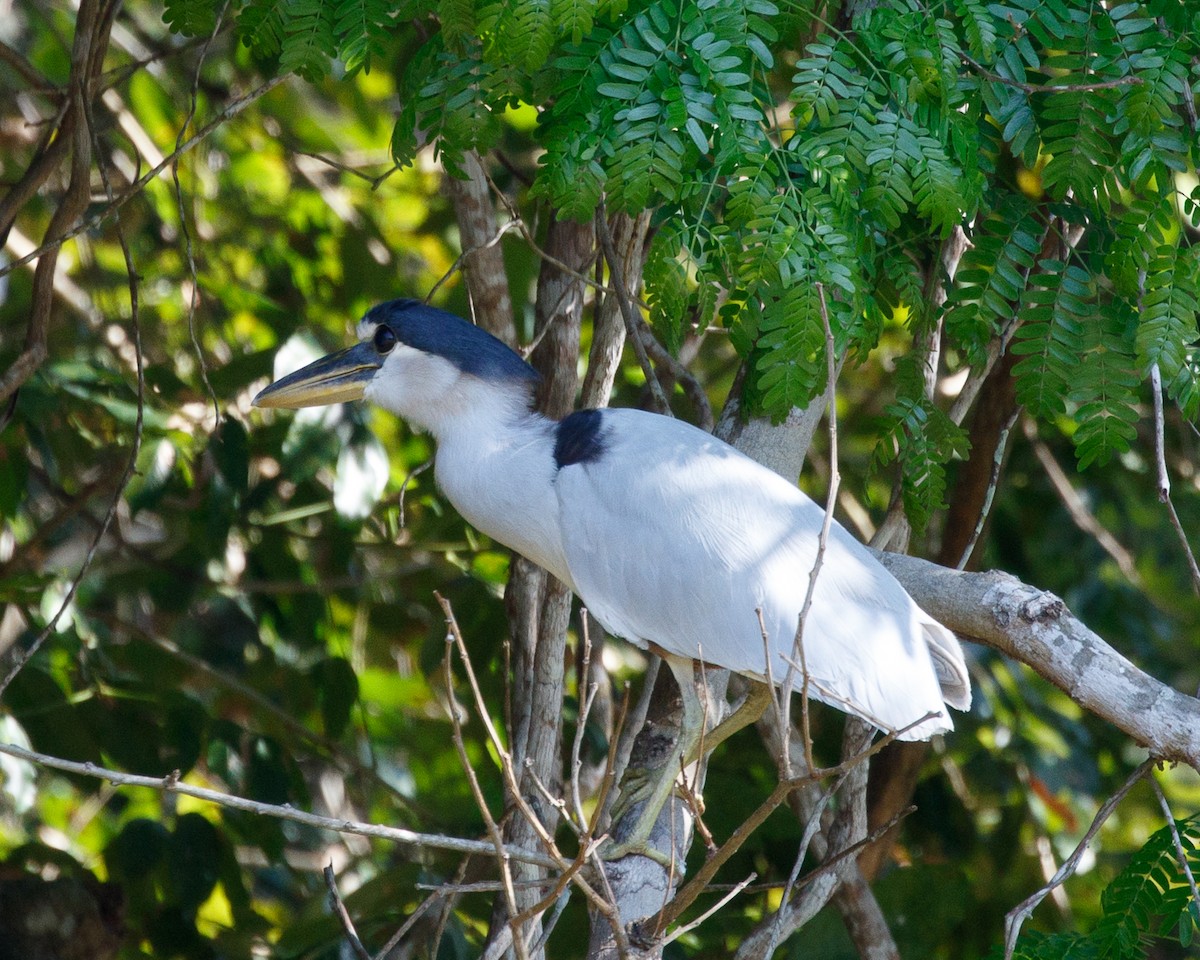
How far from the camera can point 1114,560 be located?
16.0ft

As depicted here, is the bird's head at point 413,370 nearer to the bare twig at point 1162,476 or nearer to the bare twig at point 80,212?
the bare twig at point 80,212

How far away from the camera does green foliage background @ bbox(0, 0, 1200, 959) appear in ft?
7.83

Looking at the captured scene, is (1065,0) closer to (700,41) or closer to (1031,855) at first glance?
(700,41)

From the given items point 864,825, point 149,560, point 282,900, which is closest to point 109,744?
point 149,560

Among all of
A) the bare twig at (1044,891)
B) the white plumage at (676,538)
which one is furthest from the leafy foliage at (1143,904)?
the white plumage at (676,538)

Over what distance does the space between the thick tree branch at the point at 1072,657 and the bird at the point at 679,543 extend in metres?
0.14

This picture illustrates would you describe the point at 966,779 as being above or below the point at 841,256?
below

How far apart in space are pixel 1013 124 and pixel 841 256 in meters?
0.58

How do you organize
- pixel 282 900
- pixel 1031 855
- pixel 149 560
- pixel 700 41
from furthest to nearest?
pixel 282 900 → pixel 1031 855 → pixel 149 560 → pixel 700 41

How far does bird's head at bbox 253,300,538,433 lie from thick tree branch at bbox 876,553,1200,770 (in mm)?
1135

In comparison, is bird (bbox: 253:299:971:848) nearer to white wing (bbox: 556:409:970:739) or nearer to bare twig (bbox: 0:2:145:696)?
white wing (bbox: 556:409:970:739)

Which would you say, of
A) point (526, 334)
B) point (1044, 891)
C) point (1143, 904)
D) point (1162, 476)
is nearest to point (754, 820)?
point (1044, 891)

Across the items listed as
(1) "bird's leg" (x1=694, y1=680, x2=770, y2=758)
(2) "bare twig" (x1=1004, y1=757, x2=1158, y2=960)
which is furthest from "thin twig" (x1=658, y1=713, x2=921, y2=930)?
(1) "bird's leg" (x1=694, y1=680, x2=770, y2=758)

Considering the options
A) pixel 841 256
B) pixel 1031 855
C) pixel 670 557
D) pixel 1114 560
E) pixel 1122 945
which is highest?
pixel 841 256
